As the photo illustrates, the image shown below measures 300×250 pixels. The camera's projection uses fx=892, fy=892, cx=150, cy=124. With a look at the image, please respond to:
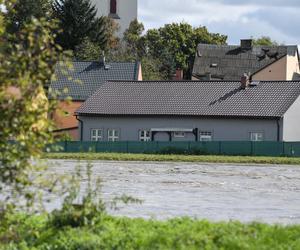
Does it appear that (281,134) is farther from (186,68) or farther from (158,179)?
(186,68)

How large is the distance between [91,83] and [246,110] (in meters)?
20.0

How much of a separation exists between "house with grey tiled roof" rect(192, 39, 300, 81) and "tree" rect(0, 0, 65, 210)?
95049 millimetres

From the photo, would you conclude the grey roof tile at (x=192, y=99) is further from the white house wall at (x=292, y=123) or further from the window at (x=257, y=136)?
the window at (x=257, y=136)

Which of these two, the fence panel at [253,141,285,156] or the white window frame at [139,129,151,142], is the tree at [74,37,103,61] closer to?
the white window frame at [139,129,151,142]

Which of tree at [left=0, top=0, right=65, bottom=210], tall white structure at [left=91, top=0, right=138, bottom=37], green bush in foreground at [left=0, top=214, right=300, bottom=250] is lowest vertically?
green bush in foreground at [left=0, top=214, right=300, bottom=250]

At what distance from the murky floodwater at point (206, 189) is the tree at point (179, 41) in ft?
244

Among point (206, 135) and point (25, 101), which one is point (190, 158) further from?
point (25, 101)

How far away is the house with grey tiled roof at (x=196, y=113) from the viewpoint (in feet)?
200

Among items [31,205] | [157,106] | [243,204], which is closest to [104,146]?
[157,106]

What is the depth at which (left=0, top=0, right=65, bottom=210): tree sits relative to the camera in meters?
8.55

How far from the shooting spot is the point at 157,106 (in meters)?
63.8

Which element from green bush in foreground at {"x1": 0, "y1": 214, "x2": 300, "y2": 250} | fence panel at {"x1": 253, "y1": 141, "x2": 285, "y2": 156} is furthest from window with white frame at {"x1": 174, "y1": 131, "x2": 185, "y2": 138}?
green bush in foreground at {"x1": 0, "y1": 214, "x2": 300, "y2": 250}

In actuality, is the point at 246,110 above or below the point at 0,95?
above

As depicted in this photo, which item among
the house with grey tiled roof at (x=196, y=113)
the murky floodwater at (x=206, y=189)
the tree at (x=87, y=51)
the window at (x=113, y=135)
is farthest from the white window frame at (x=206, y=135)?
the tree at (x=87, y=51)
